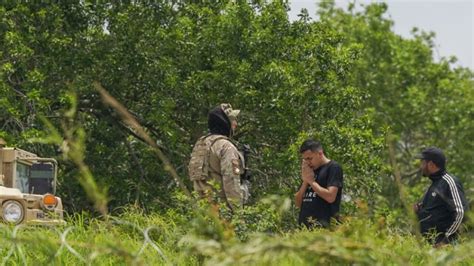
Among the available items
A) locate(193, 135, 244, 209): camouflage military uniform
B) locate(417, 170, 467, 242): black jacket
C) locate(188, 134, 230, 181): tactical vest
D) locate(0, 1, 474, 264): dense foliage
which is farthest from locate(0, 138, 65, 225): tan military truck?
locate(0, 1, 474, 264): dense foliage

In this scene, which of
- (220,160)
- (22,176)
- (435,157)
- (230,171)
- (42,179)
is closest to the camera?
(230,171)

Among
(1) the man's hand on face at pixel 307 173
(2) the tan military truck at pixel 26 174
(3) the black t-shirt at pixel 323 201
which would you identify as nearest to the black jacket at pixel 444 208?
(3) the black t-shirt at pixel 323 201

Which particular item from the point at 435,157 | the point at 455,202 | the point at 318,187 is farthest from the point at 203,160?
the point at 455,202

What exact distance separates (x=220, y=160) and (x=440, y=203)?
1683 millimetres

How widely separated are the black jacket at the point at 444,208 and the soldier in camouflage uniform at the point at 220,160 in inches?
54.3

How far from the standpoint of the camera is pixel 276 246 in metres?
4.55

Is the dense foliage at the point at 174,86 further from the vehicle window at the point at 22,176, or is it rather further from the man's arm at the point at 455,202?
the man's arm at the point at 455,202

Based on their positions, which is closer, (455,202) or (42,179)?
(455,202)

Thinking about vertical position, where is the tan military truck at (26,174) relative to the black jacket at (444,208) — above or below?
below

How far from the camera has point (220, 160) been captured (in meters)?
9.98

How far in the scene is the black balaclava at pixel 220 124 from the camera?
399 inches

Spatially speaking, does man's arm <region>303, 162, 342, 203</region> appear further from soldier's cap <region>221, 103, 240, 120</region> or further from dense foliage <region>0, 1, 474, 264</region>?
dense foliage <region>0, 1, 474, 264</region>

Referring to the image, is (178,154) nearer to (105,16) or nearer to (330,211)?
(105,16)

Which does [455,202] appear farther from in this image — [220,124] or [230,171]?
[220,124]
